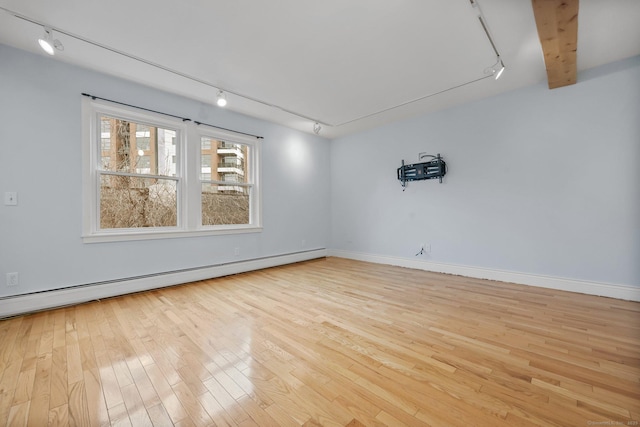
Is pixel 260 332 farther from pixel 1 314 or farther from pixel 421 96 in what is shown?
pixel 421 96

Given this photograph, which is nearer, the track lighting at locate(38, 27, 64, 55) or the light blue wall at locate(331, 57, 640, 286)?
the track lighting at locate(38, 27, 64, 55)

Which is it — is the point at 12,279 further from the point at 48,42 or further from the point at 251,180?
the point at 251,180

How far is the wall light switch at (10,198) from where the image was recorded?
8.67 feet

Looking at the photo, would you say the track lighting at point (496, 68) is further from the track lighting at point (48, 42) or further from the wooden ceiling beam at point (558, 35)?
the track lighting at point (48, 42)

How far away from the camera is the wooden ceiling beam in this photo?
1995 millimetres

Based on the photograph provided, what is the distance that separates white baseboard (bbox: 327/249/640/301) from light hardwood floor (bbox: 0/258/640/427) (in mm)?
169

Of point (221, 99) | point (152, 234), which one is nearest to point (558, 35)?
point (221, 99)

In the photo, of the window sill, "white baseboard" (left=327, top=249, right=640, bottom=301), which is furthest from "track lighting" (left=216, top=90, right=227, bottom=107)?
"white baseboard" (left=327, top=249, right=640, bottom=301)

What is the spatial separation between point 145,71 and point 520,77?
494 cm

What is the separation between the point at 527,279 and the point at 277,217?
4.26m

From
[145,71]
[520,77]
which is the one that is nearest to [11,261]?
[145,71]

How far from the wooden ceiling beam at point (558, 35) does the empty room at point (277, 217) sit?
22 millimetres

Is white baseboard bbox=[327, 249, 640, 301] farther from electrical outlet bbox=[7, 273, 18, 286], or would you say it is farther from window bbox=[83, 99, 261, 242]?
electrical outlet bbox=[7, 273, 18, 286]

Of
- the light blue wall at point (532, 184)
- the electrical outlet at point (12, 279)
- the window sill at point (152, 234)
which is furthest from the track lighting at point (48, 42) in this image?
the light blue wall at point (532, 184)
